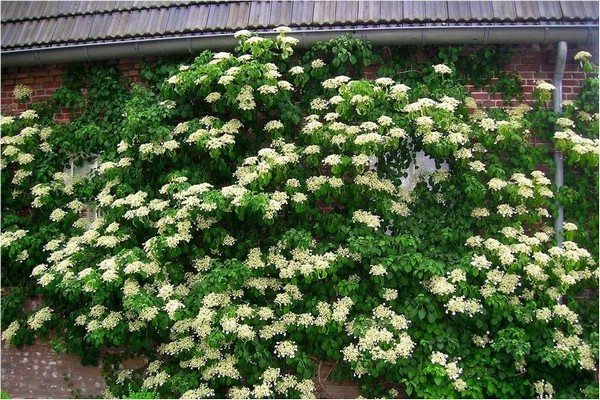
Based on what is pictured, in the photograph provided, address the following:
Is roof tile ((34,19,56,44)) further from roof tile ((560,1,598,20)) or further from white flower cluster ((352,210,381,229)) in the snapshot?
roof tile ((560,1,598,20))

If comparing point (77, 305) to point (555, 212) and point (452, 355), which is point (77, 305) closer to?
point (452, 355)

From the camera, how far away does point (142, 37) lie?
18.5 feet

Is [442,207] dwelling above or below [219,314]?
above

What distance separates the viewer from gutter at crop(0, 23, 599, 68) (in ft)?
16.6

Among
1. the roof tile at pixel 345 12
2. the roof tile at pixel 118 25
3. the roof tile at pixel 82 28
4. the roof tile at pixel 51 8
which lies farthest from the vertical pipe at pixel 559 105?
the roof tile at pixel 51 8

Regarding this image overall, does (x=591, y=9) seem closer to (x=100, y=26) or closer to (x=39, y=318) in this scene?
(x=100, y=26)

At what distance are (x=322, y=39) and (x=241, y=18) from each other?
0.93 metres

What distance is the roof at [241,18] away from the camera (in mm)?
5160

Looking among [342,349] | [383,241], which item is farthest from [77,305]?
[383,241]

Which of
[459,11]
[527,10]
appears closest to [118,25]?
[459,11]

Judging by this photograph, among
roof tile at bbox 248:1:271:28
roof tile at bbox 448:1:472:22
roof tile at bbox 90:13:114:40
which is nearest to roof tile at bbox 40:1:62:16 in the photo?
roof tile at bbox 90:13:114:40

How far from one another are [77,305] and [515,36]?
5322mm

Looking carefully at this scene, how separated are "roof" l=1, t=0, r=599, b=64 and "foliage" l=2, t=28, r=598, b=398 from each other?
37 cm

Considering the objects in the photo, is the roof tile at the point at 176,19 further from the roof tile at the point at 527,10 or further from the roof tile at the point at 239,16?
the roof tile at the point at 527,10
